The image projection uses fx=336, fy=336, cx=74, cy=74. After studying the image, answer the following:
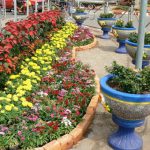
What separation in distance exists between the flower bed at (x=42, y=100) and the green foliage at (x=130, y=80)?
83 cm

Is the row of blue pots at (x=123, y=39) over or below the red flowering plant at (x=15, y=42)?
below

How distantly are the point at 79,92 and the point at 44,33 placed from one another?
147 inches

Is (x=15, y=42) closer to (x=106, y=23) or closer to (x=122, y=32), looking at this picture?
(x=122, y=32)

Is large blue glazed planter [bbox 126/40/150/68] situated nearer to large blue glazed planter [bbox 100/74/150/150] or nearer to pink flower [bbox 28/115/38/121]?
large blue glazed planter [bbox 100/74/150/150]

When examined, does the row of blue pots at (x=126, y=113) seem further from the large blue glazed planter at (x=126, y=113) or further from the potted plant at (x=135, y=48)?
the potted plant at (x=135, y=48)

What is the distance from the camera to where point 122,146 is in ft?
14.0

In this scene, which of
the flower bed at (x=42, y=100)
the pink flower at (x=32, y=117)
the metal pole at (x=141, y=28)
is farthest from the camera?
the pink flower at (x=32, y=117)

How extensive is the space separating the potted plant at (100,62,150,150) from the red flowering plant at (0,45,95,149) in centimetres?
69

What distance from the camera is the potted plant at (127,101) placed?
3836 millimetres

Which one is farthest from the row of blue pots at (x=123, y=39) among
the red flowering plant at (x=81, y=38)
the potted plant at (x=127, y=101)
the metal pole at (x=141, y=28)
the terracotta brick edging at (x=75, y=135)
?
the potted plant at (x=127, y=101)

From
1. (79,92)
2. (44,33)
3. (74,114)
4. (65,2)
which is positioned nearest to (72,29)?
(44,33)

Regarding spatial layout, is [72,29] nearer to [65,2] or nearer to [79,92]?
[79,92]

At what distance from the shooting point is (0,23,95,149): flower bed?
412cm

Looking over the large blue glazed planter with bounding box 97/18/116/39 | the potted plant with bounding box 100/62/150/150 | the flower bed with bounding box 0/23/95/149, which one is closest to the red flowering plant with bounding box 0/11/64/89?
the flower bed with bounding box 0/23/95/149
